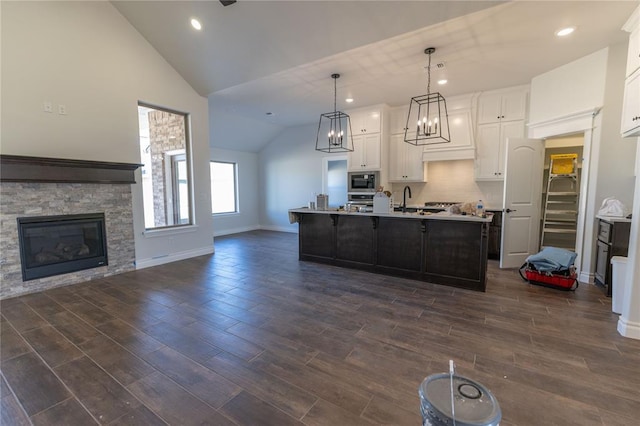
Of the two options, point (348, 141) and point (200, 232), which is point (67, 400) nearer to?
point (200, 232)

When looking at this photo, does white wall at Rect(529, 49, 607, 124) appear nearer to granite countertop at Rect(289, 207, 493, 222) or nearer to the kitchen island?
granite countertop at Rect(289, 207, 493, 222)

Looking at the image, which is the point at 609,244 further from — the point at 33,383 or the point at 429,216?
the point at 33,383

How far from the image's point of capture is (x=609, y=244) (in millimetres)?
3379

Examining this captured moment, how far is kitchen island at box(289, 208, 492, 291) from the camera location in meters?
3.60

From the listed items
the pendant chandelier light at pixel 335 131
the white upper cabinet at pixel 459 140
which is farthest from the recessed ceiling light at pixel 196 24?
the white upper cabinet at pixel 459 140

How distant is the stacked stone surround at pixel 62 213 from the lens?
135 inches

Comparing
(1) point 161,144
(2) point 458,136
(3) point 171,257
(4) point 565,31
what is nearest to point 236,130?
(1) point 161,144

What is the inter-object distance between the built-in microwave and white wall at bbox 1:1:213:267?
12.0 feet

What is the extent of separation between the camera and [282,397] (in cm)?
179

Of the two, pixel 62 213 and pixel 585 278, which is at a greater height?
pixel 62 213

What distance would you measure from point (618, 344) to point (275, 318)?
3.02 metres

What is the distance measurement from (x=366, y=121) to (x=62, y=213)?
559cm

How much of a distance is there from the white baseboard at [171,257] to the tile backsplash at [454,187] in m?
4.52

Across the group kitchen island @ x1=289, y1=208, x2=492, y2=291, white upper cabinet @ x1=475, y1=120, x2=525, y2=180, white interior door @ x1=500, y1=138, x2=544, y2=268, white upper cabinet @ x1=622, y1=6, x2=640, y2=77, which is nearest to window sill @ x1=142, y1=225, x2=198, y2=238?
kitchen island @ x1=289, y1=208, x2=492, y2=291
